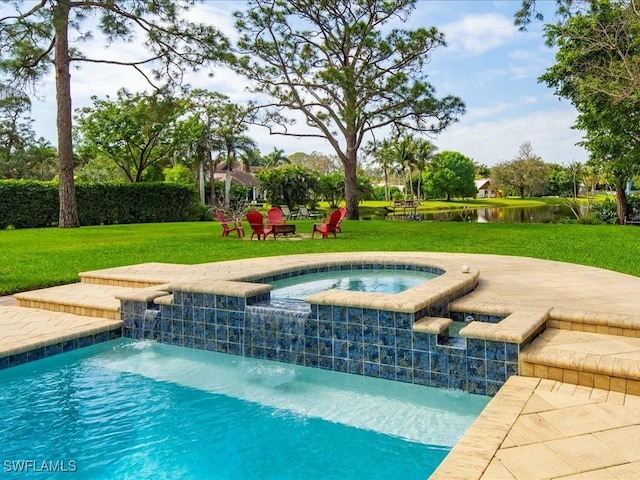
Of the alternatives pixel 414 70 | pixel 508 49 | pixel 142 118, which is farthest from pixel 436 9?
pixel 142 118

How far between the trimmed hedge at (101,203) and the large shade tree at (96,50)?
2646 mm

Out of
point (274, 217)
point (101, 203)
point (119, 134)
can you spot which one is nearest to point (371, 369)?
point (274, 217)

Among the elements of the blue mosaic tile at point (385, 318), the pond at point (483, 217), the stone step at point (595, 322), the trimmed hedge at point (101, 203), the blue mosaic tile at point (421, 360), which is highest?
the trimmed hedge at point (101, 203)

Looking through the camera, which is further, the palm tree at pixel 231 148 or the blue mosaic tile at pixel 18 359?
the palm tree at pixel 231 148

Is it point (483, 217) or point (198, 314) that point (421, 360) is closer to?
point (198, 314)

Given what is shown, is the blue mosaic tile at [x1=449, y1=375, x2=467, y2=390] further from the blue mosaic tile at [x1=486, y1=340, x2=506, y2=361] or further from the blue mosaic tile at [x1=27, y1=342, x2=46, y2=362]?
the blue mosaic tile at [x1=27, y1=342, x2=46, y2=362]

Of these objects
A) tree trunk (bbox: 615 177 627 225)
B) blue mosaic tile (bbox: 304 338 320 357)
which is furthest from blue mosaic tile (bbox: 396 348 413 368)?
tree trunk (bbox: 615 177 627 225)

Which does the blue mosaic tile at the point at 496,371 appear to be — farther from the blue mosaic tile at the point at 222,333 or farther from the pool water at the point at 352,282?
the pool water at the point at 352,282

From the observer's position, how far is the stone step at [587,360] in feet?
11.0

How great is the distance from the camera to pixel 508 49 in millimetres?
17656

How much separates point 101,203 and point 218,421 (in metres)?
22.2

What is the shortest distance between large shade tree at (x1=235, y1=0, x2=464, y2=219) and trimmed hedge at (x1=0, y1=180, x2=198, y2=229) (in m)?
7.90

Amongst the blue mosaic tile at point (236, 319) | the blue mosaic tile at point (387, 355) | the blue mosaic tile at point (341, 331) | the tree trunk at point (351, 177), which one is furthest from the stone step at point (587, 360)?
the tree trunk at point (351, 177)

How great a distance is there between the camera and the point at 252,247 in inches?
492
